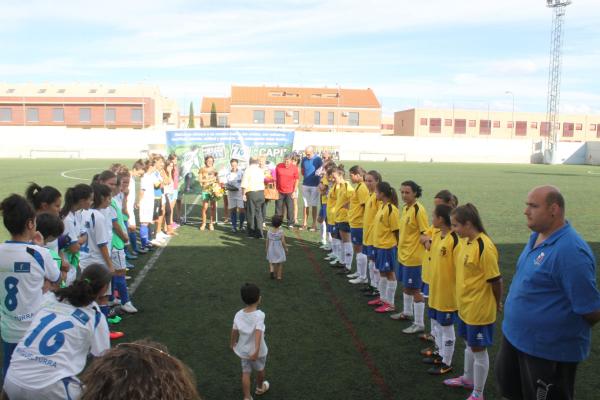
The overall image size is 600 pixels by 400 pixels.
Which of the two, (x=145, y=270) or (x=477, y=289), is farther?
(x=145, y=270)

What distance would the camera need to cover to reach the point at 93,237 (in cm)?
593

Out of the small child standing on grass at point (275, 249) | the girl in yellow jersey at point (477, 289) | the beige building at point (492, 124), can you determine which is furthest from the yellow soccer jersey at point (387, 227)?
Result: the beige building at point (492, 124)

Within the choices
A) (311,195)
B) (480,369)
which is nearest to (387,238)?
(480,369)

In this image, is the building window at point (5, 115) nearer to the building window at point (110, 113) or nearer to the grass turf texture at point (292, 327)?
the building window at point (110, 113)

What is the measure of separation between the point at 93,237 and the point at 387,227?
3.94m

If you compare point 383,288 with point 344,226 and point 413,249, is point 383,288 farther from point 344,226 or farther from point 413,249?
point 344,226

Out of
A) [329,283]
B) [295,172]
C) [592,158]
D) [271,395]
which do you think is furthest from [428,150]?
[271,395]

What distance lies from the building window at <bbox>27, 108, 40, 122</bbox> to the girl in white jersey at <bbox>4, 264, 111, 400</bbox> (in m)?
74.8

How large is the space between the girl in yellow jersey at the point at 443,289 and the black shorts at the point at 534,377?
1.47 m

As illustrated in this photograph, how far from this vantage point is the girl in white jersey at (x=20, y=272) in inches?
149

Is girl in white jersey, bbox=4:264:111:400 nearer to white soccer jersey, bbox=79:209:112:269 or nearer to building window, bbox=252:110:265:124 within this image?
white soccer jersey, bbox=79:209:112:269

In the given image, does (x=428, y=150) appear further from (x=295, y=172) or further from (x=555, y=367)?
(x=555, y=367)

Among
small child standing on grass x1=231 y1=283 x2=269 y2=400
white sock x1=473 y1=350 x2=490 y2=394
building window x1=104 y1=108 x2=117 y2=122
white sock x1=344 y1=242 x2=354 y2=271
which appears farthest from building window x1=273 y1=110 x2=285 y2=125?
white sock x1=473 y1=350 x2=490 y2=394

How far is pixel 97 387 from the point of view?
142cm
